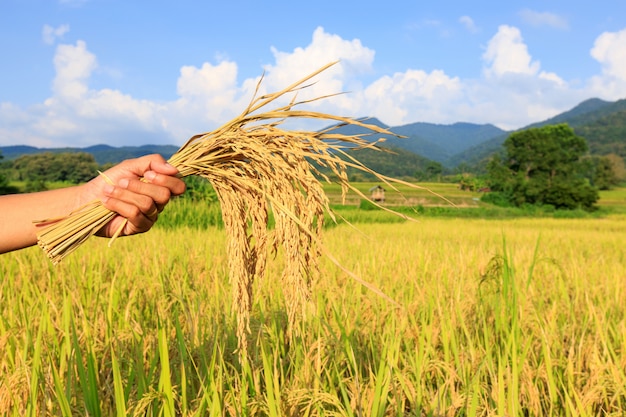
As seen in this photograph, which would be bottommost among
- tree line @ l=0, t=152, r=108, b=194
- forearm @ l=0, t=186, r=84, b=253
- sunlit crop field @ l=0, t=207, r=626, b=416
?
sunlit crop field @ l=0, t=207, r=626, b=416

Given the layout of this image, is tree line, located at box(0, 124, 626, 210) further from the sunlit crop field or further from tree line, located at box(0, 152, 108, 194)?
the sunlit crop field

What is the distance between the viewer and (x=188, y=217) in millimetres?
9750

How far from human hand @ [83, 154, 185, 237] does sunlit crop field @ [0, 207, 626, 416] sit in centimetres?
43

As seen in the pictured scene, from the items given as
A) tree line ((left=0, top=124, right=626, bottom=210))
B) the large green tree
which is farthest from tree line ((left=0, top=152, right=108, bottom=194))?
the large green tree

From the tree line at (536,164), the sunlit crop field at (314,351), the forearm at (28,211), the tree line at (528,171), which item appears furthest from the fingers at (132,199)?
the tree line at (536,164)

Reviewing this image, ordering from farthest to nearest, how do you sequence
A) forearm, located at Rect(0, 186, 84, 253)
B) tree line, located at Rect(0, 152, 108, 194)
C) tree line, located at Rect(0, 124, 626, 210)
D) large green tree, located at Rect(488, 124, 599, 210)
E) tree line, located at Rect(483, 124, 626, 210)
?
tree line, located at Rect(0, 152, 108, 194), large green tree, located at Rect(488, 124, 599, 210), tree line, located at Rect(483, 124, 626, 210), tree line, located at Rect(0, 124, 626, 210), forearm, located at Rect(0, 186, 84, 253)

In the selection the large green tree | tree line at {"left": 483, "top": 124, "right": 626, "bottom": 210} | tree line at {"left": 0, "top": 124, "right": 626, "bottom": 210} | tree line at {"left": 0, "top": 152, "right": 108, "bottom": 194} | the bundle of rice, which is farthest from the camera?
tree line at {"left": 0, "top": 152, "right": 108, "bottom": 194}

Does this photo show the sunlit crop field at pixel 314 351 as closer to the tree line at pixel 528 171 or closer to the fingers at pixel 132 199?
the fingers at pixel 132 199

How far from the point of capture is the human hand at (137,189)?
137cm

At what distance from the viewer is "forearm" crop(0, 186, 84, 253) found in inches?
57.7

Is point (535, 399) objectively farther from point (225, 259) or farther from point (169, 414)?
point (225, 259)

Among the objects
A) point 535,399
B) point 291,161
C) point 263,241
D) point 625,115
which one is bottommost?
point 535,399

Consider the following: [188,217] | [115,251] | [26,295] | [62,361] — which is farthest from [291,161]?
[188,217]

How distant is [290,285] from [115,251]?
440cm
